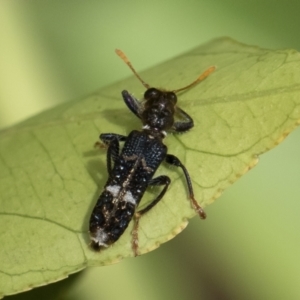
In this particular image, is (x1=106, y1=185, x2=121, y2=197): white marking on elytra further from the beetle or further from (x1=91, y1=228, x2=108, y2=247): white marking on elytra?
(x1=91, y1=228, x2=108, y2=247): white marking on elytra

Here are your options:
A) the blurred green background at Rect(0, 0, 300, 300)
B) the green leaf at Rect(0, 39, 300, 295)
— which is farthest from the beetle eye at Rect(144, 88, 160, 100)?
the blurred green background at Rect(0, 0, 300, 300)

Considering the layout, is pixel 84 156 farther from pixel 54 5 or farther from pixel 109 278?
pixel 54 5

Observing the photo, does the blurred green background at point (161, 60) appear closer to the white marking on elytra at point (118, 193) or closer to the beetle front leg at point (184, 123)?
the white marking on elytra at point (118, 193)

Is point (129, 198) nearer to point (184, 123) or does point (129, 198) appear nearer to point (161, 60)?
point (184, 123)

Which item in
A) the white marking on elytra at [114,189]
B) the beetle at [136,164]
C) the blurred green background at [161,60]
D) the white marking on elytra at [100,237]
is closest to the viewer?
the white marking on elytra at [100,237]

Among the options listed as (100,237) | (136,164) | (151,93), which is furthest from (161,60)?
(100,237)

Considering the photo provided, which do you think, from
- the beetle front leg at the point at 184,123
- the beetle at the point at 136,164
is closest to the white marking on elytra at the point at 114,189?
the beetle at the point at 136,164

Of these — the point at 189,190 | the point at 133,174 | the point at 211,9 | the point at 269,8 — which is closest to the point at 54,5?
the point at 211,9
